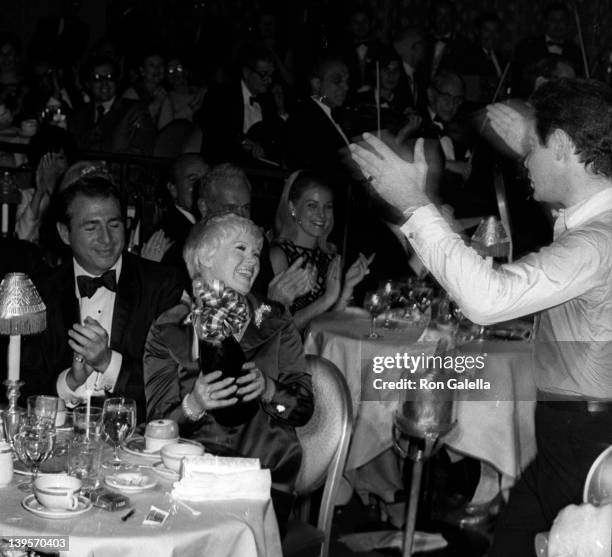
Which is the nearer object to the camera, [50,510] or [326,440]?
[50,510]

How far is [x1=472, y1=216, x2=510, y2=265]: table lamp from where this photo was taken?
4523 mm

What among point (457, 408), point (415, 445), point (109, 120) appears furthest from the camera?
point (109, 120)

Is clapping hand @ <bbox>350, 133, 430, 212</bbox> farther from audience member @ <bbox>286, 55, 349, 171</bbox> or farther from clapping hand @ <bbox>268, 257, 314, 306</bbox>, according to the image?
audience member @ <bbox>286, 55, 349, 171</bbox>

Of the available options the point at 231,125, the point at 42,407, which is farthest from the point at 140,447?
the point at 231,125

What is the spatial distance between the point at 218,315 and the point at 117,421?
1.22ft

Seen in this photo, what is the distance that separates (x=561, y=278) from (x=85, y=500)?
1111mm

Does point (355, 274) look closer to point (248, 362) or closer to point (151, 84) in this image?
point (248, 362)

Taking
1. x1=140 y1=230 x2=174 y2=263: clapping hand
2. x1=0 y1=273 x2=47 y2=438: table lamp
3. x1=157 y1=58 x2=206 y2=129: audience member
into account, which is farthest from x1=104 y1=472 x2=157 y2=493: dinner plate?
x1=157 y1=58 x2=206 y2=129: audience member

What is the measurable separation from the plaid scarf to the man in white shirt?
58cm

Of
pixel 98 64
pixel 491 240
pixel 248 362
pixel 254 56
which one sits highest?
pixel 254 56

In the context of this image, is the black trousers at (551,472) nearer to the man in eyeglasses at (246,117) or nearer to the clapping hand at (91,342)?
the clapping hand at (91,342)

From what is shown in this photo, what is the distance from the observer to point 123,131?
7082mm

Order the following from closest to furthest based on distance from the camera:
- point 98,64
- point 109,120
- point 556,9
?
point 109,120
point 98,64
point 556,9

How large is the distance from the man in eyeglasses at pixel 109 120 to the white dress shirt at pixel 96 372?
11.8 feet
